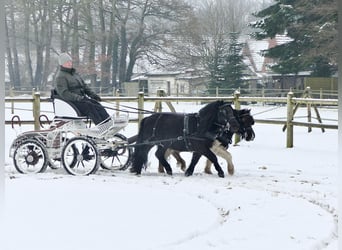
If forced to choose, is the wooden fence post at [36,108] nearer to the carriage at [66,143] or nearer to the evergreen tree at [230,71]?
the carriage at [66,143]

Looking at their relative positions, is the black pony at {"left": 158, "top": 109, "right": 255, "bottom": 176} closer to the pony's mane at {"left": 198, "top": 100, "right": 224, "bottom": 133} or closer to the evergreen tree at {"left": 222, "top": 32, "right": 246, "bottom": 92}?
the pony's mane at {"left": 198, "top": 100, "right": 224, "bottom": 133}

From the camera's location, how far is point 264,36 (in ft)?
73.3

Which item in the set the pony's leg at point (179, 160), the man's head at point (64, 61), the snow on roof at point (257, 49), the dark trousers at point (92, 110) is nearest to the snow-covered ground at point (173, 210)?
the pony's leg at point (179, 160)

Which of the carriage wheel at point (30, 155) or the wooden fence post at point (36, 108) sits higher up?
the wooden fence post at point (36, 108)

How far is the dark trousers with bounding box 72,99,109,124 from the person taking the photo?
654cm

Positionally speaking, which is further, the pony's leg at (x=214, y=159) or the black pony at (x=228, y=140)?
the black pony at (x=228, y=140)

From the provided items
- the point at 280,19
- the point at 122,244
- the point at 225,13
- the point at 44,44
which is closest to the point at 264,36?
the point at 280,19

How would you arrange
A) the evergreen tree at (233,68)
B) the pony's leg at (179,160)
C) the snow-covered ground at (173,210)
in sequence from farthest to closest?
the evergreen tree at (233,68) < the pony's leg at (179,160) < the snow-covered ground at (173,210)

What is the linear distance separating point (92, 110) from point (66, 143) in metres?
0.47

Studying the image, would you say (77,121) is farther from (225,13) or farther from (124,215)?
(225,13)

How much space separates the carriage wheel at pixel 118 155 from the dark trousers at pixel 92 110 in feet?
0.99

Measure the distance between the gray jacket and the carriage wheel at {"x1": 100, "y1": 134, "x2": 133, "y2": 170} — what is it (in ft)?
1.86

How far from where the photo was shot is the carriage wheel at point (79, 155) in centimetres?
634

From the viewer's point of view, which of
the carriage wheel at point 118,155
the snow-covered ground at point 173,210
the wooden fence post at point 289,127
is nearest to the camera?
the snow-covered ground at point 173,210
